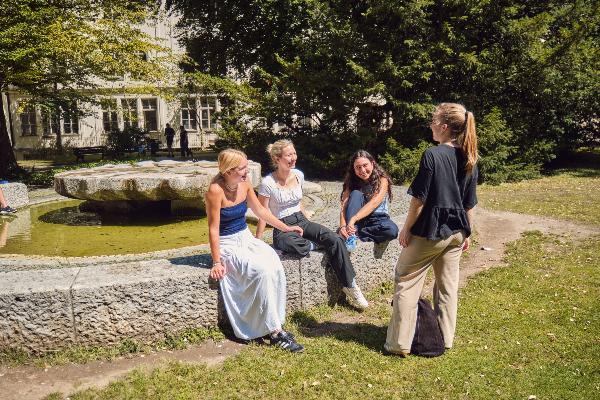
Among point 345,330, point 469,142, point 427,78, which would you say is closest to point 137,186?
point 345,330

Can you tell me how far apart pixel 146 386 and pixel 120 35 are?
14273 mm

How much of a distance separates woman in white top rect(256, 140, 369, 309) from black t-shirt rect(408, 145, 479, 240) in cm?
128

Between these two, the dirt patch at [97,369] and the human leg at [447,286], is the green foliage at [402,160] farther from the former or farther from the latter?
the human leg at [447,286]

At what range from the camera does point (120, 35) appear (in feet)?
52.4

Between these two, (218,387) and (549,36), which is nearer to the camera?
(218,387)

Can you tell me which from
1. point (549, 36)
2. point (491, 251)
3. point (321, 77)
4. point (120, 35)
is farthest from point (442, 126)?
point (549, 36)

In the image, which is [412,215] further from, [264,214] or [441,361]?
[264,214]

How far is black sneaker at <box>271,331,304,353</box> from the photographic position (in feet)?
14.5

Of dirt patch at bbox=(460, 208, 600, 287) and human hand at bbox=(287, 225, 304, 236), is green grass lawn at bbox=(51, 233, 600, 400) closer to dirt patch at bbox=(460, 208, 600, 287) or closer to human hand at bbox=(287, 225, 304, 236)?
human hand at bbox=(287, 225, 304, 236)

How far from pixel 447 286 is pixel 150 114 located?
34.7m

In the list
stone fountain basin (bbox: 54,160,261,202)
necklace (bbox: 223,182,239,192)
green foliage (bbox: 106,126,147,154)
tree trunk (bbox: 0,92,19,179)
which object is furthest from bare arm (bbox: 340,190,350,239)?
green foliage (bbox: 106,126,147,154)

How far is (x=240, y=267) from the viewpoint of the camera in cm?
456

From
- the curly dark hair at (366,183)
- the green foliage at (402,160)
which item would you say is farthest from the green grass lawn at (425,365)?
the green foliage at (402,160)

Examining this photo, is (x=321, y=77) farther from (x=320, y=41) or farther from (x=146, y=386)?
(x=146, y=386)
